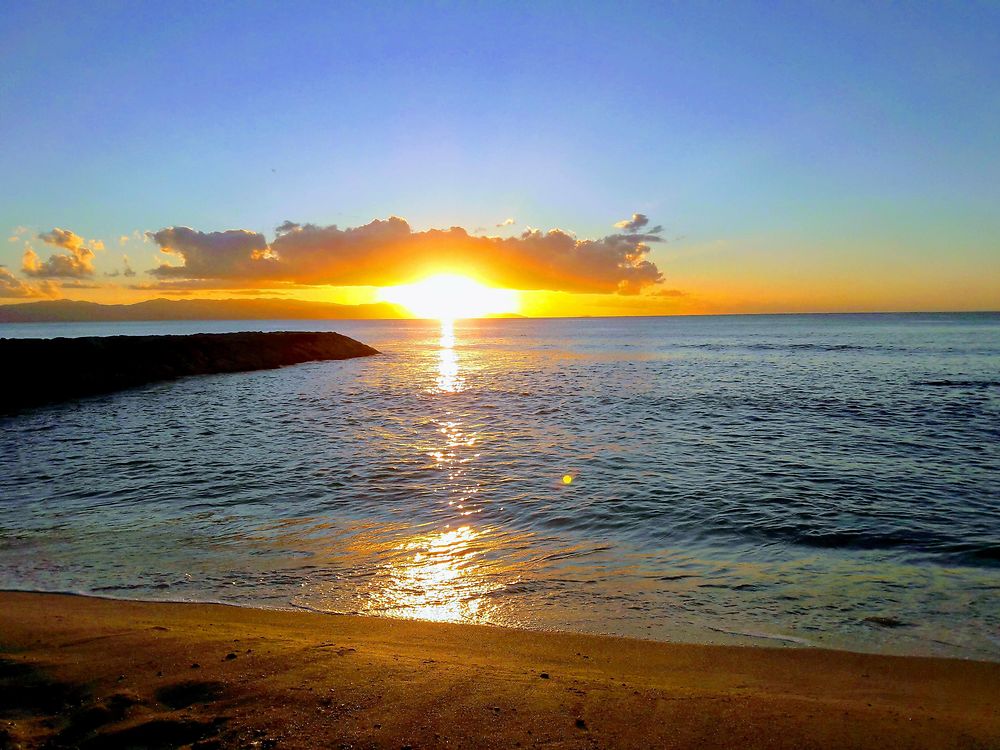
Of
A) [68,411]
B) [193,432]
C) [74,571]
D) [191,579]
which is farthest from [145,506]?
[68,411]

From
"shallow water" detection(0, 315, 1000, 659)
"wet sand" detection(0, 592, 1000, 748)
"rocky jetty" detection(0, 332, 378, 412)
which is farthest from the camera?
"rocky jetty" detection(0, 332, 378, 412)

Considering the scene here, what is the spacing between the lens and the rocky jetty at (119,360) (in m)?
36.7

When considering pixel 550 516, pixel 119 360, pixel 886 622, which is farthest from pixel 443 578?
pixel 119 360

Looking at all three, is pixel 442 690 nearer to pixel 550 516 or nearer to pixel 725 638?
pixel 725 638

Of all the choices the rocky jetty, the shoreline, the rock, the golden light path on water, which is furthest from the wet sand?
the rocky jetty

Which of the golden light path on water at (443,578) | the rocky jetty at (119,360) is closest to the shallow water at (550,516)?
the golden light path on water at (443,578)

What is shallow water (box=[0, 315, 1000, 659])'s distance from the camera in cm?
859

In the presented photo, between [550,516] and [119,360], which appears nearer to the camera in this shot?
[550,516]

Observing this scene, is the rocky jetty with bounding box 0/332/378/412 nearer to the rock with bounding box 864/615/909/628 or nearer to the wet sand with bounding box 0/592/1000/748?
the wet sand with bounding box 0/592/1000/748

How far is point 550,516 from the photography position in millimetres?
13086

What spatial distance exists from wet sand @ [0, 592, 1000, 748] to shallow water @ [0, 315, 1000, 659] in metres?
0.79

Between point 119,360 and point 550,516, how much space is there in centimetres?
4394

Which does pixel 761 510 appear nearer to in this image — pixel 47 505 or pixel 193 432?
pixel 47 505

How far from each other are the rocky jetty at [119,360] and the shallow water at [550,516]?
849 centimetres
